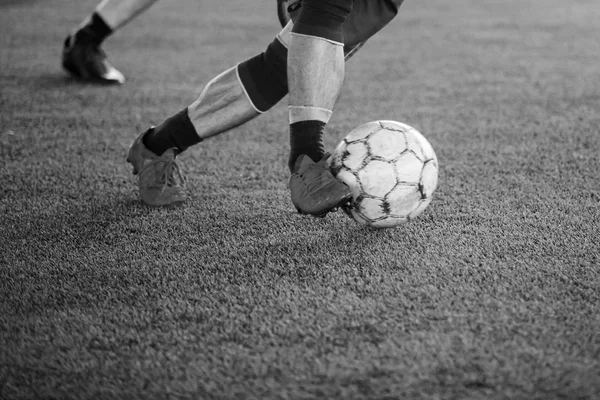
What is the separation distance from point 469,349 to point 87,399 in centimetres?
83

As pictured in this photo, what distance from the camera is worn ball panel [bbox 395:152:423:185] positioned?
82.5 inches

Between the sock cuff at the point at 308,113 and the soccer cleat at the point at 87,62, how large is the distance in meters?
2.46

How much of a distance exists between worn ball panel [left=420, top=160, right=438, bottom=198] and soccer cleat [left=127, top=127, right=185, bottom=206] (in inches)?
34.3

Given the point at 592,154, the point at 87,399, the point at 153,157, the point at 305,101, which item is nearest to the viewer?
the point at 87,399

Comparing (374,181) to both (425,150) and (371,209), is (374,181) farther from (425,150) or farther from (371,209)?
(425,150)

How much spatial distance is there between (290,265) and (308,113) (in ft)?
1.54

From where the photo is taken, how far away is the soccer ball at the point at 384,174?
6.84ft

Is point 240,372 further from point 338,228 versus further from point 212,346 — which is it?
point 338,228

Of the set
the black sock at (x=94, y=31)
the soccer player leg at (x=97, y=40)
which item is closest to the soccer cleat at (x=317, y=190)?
the soccer player leg at (x=97, y=40)

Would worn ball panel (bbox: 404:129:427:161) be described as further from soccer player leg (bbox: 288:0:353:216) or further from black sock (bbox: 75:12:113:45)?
black sock (bbox: 75:12:113:45)

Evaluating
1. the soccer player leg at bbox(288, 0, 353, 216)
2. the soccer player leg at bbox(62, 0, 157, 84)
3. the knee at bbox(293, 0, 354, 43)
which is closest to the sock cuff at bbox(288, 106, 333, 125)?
the soccer player leg at bbox(288, 0, 353, 216)

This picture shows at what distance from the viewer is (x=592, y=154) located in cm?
293

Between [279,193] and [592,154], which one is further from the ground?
[592,154]

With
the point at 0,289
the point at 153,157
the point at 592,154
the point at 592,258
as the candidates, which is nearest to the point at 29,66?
the point at 153,157
